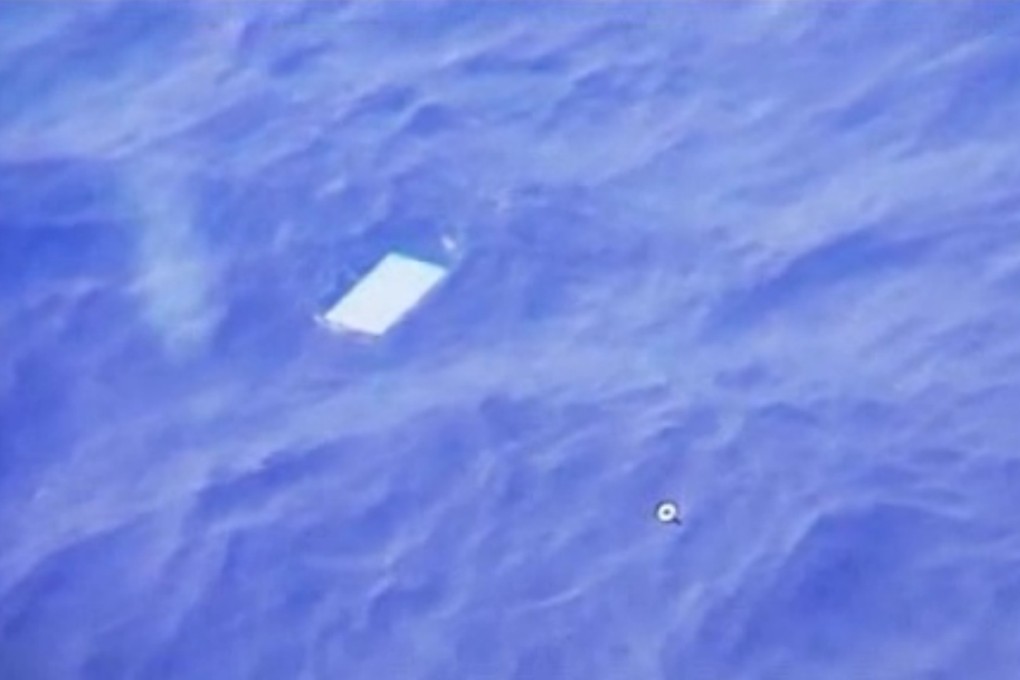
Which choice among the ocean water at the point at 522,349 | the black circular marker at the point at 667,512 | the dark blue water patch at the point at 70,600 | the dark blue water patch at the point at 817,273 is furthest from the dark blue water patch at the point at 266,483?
the dark blue water patch at the point at 817,273

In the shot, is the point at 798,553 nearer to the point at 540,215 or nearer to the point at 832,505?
the point at 832,505

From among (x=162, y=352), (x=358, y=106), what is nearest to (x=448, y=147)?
(x=358, y=106)

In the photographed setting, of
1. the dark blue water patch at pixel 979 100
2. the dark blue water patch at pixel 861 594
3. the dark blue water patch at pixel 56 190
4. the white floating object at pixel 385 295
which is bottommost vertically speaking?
the dark blue water patch at pixel 861 594

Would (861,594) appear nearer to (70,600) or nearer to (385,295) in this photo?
(385,295)

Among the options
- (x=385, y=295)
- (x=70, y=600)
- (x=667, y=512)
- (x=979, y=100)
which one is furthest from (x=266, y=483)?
(x=979, y=100)

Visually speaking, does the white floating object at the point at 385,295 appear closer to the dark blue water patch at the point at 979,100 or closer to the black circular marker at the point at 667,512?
the black circular marker at the point at 667,512
